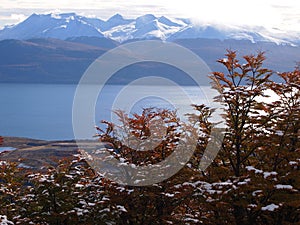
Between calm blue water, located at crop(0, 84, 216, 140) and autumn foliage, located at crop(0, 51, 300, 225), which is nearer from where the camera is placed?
autumn foliage, located at crop(0, 51, 300, 225)

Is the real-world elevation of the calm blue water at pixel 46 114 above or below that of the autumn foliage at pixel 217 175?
below

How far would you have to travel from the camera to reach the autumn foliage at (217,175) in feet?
24.6

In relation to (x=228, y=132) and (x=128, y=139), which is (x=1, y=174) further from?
(x=228, y=132)

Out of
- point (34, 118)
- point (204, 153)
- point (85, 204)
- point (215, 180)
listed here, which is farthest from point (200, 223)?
point (34, 118)

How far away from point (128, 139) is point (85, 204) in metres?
1.73

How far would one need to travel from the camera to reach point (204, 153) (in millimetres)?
8797

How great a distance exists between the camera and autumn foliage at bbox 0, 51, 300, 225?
7504mm

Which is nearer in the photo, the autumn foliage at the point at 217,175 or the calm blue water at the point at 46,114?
the autumn foliage at the point at 217,175

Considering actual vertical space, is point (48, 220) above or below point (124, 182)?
below

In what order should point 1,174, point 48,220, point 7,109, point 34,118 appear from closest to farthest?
1. point 48,220
2. point 1,174
3. point 34,118
4. point 7,109

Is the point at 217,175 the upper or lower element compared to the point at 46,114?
upper

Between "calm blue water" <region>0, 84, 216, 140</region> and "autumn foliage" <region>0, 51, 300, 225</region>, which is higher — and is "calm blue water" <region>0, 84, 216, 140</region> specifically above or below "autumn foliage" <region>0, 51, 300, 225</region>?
below

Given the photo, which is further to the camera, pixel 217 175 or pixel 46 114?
pixel 46 114

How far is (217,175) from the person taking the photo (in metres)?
8.33
